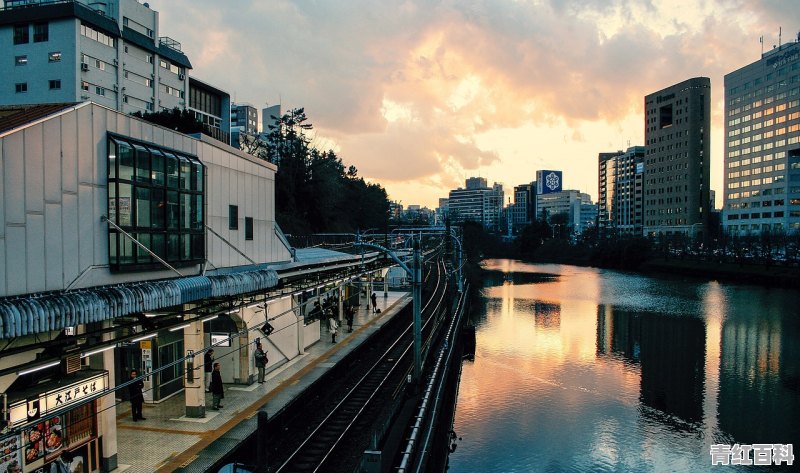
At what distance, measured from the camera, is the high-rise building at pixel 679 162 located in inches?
4173

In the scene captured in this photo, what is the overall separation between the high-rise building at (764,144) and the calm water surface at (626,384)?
44999mm

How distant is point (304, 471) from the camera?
12891mm

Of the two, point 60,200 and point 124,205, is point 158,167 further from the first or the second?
point 60,200

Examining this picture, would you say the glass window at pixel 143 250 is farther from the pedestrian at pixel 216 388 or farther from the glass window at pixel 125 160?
the pedestrian at pixel 216 388

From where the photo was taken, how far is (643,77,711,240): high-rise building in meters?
106

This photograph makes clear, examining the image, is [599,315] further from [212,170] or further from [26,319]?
[26,319]

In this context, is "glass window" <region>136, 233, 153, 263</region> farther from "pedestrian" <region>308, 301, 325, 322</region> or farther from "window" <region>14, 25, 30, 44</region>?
"window" <region>14, 25, 30, 44</region>

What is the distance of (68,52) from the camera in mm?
38062

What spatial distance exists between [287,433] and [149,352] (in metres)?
4.57

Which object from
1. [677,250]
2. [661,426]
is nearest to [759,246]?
[677,250]

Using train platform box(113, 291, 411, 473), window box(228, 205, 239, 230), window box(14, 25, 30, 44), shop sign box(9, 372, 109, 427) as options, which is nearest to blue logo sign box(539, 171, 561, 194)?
window box(14, 25, 30, 44)

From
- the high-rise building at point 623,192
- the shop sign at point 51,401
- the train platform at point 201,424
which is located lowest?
the train platform at point 201,424

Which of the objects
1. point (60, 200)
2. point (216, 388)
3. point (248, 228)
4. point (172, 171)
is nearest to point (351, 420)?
point (216, 388)

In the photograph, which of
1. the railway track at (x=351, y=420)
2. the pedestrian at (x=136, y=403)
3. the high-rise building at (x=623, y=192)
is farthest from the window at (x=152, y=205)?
the high-rise building at (x=623, y=192)
